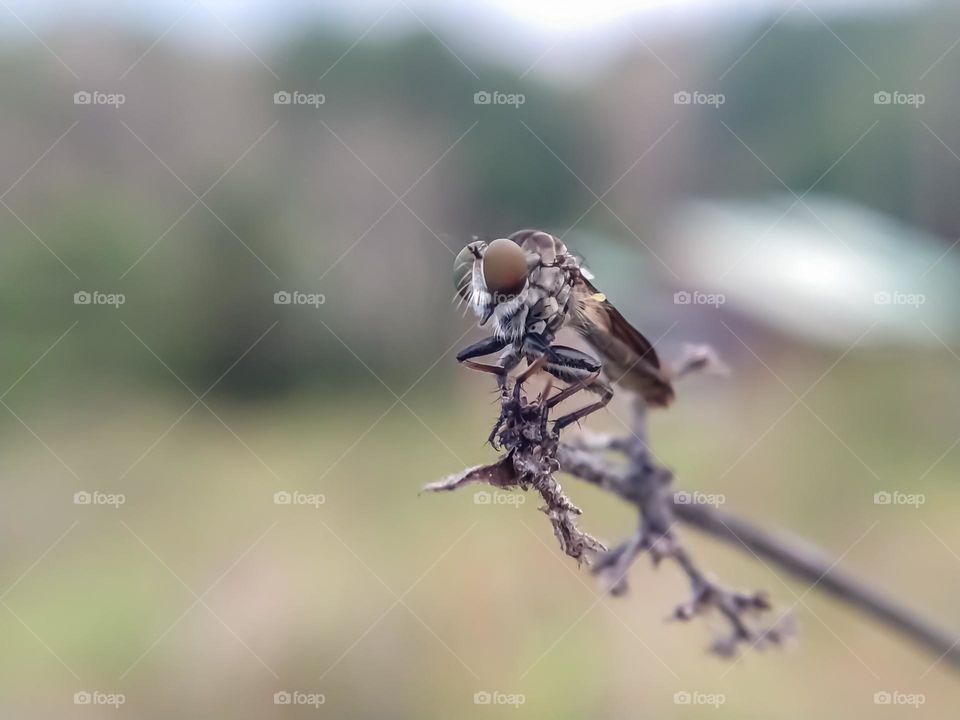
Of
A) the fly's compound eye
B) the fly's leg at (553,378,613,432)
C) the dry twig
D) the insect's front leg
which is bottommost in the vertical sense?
the dry twig

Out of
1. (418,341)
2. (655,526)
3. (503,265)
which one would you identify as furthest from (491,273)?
(418,341)

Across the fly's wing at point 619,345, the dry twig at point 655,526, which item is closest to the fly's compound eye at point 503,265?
the fly's wing at point 619,345

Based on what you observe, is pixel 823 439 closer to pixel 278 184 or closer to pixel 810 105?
pixel 810 105

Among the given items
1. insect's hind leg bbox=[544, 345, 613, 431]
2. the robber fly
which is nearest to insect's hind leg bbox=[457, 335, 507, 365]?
the robber fly

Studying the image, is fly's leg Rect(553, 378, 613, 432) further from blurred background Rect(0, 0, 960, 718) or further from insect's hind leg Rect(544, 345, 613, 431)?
blurred background Rect(0, 0, 960, 718)

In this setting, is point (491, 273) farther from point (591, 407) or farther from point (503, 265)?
point (591, 407)

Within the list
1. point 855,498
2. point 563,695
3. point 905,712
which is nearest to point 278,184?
point 563,695

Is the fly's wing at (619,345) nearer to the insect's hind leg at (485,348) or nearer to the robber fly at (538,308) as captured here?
the robber fly at (538,308)
